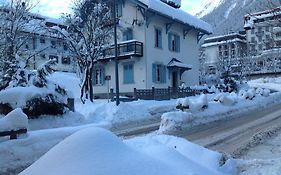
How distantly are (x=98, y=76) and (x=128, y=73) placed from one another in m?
4.55

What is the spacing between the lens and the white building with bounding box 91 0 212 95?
103ft

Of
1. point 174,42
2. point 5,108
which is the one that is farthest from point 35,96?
point 174,42

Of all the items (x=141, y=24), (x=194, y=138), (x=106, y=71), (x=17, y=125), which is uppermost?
(x=141, y=24)

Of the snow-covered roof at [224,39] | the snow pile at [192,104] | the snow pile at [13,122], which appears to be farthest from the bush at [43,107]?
the snow-covered roof at [224,39]

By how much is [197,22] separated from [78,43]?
16.8 m

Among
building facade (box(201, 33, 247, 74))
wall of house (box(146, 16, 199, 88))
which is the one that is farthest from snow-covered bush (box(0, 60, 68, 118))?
building facade (box(201, 33, 247, 74))

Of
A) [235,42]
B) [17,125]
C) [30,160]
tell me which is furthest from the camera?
[235,42]

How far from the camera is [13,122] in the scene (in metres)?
9.42

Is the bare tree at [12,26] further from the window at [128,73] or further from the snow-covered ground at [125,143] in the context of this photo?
the window at [128,73]

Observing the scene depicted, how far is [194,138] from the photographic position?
12211mm

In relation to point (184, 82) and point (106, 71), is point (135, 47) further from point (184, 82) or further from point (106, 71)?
point (184, 82)

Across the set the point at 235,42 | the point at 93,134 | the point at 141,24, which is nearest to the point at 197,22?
the point at 141,24

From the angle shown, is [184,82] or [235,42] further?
[235,42]

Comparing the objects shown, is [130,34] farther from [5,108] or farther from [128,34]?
[5,108]
